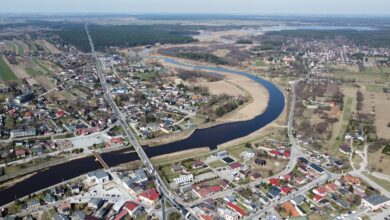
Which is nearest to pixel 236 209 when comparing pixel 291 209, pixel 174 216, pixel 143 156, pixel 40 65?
pixel 291 209

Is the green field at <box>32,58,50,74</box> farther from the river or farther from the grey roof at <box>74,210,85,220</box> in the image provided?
the grey roof at <box>74,210,85,220</box>

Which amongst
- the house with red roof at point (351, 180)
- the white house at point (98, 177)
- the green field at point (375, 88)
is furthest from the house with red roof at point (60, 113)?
the green field at point (375, 88)

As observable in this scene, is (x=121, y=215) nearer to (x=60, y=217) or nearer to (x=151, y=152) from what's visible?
(x=60, y=217)

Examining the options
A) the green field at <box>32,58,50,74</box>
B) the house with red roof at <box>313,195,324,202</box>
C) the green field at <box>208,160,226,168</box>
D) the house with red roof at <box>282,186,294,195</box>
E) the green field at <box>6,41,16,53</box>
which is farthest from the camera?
the green field at <box>6,41,16,53</box>

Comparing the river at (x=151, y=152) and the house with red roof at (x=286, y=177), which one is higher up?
the house with red roof at (x=286, y=177)

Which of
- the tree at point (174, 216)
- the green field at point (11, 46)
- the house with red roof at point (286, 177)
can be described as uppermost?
the house with red roof at point (286, 177)

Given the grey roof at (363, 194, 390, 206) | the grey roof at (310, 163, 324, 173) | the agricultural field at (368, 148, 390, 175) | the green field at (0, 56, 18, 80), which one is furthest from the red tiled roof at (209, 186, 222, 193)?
the green field at (0, 56, 18, 80)

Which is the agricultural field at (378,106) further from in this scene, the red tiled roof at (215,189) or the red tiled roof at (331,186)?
the red tiled roof at (215,189)
